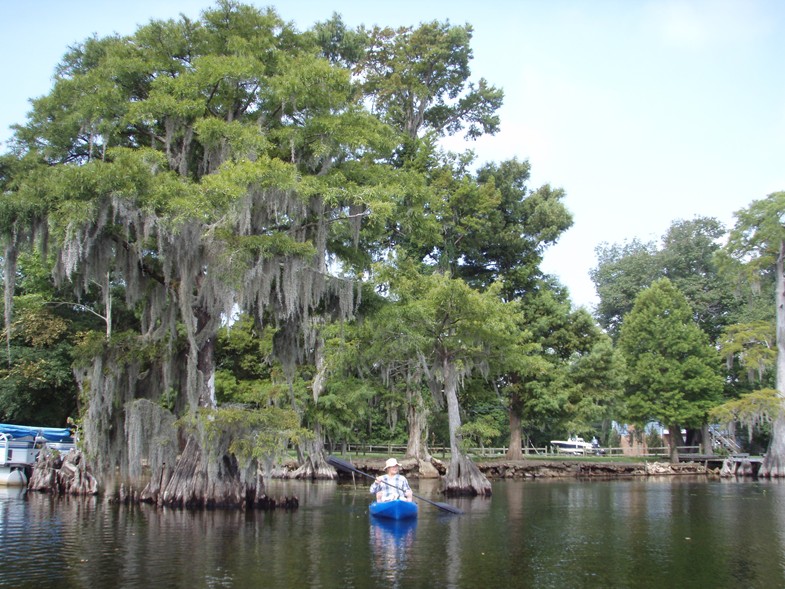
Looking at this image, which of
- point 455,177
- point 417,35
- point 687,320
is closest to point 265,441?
point 455,177

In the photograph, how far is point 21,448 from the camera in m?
28.9

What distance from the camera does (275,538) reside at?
46.9ft

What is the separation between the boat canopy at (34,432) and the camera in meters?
28.0

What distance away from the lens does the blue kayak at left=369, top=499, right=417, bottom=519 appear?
57.4 feet

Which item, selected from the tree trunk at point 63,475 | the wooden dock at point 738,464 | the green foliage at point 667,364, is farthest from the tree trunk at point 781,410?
the tree trunk at point 63,475

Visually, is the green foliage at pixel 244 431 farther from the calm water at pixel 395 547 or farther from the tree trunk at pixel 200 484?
the calm water at pixel 395 547

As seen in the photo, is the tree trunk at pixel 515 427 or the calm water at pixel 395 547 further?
the tree trunk at pixel 515 427

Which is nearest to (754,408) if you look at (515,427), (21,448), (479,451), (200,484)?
(515,427)

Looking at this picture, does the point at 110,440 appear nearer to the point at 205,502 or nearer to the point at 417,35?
the point at 205,502

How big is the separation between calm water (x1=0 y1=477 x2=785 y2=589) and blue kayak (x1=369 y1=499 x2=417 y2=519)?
20.2 inches

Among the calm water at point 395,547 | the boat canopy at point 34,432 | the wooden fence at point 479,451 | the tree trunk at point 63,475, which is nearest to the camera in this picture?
the calm water at point 395,547

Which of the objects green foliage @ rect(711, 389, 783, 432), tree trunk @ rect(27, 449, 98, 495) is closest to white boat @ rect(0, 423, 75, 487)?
Result: tree trunk @ rect(27, 449, 98, 495)

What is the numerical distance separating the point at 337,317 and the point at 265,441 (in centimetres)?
648

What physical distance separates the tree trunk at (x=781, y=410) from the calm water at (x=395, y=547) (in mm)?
17544
